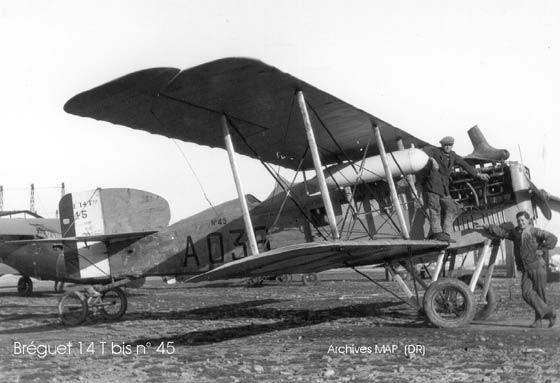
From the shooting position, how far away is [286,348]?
21.7 ft

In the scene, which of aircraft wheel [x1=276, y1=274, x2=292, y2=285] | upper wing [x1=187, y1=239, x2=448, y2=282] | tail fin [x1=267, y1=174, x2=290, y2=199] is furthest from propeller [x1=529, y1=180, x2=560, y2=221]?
aircraft wheel [x1=276, y1=274, x2=292, y2=285]

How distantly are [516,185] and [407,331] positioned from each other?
9.12 feet

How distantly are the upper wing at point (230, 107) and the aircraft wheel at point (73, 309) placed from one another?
12.5ft

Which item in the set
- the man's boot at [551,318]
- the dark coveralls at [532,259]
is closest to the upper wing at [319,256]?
the dark coveralls at [532,259]

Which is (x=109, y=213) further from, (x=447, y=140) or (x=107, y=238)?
(x=447, y=140)

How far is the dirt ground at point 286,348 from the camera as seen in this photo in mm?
5051

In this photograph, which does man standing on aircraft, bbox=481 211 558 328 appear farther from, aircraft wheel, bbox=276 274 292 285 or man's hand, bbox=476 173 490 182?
aircraft wheel, bbox=276 274 292 285

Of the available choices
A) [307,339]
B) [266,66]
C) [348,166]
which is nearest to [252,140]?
[348,166]

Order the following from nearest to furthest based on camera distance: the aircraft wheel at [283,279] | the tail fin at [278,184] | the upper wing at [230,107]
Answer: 1. the upper wing at [230,107]
2. the tail fin at [278,184]
3. the aircraft wheel at [283,279]

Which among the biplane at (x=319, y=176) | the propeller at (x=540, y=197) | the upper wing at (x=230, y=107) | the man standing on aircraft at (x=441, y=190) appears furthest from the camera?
the propeller at (x=540, y=197)

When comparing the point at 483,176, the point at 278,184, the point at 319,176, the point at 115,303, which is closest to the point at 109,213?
the point at 115,303

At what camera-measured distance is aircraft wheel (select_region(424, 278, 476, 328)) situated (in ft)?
24.9

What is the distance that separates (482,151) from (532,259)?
2.05 meters

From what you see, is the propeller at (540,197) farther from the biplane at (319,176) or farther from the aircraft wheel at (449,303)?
the aircraft wheel at (449,303)
